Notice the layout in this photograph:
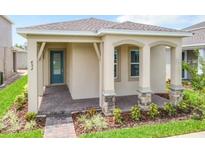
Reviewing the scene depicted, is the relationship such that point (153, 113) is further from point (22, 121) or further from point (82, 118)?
point (22, 121)

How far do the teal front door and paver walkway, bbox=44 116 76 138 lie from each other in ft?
24.1

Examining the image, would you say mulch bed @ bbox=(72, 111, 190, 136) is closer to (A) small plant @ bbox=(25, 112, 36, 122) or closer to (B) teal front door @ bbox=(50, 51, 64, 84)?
(A) small plant @ bbox=(25, 112, 36, 122)

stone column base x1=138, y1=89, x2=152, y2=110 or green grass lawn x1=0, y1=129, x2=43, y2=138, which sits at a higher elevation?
stone column base x1=138, y1=89, x2=152, y2=110

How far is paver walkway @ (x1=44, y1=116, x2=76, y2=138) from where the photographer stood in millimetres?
6975

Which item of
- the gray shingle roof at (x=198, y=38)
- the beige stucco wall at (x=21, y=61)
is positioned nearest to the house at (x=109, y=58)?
the gray shingle roof at (x=198, y=38)

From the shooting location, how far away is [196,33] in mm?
20281

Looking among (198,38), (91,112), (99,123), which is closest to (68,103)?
(91,112)

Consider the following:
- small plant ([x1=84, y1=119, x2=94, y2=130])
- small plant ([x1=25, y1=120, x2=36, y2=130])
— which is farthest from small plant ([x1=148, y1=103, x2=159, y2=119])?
small plant ([x1=25, y1=120, x2=36, y2=130])
